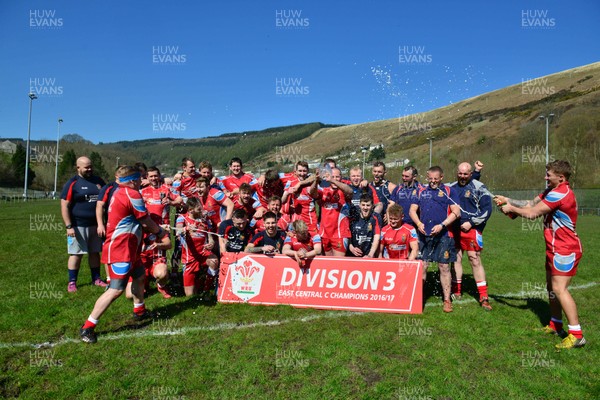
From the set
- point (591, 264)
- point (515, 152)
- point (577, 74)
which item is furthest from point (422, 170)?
point (577, 74)

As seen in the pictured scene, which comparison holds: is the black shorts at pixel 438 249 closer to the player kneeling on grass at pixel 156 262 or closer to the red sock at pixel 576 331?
the red sock at pixel 576 331

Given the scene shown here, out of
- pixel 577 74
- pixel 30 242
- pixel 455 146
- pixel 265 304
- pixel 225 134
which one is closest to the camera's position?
pixel 265 304

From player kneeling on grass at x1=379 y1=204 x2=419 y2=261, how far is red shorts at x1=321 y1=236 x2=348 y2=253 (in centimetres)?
65

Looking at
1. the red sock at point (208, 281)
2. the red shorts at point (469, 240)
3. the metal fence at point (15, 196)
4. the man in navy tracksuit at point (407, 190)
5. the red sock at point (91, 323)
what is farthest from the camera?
the metal fence at point (15, 196)

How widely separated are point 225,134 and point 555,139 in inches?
6050

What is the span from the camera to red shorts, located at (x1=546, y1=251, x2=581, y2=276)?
16.3 ft

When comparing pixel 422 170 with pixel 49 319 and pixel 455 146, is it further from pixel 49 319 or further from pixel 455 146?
pixel 49 319

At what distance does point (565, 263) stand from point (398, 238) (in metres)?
2.36

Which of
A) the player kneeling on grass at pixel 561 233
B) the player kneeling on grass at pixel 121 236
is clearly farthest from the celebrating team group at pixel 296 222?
the player kneeling on grass at pixel 561 233

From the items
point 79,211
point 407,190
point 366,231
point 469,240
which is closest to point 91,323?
point 79,211

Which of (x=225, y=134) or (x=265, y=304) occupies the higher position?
(x=225, y=134)

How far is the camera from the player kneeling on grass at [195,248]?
686cm

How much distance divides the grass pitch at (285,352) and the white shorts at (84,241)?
0.75 metres

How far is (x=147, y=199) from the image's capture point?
7.18m
